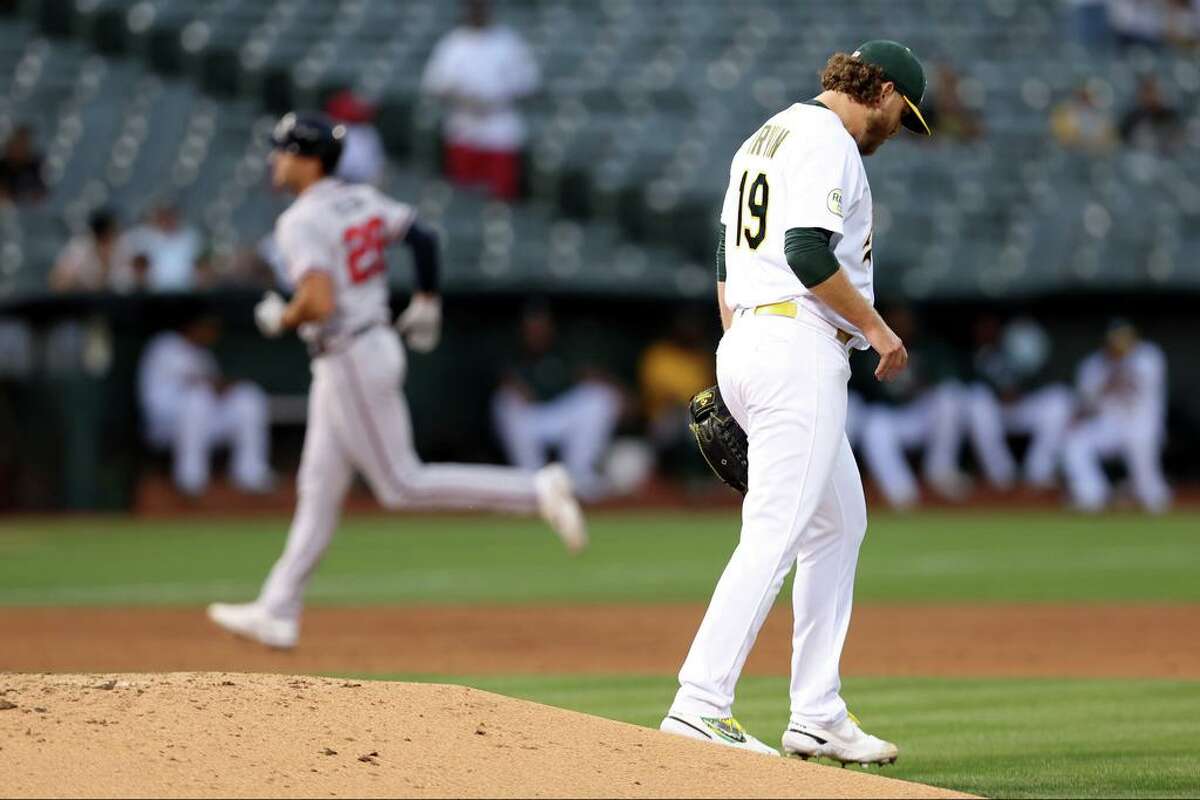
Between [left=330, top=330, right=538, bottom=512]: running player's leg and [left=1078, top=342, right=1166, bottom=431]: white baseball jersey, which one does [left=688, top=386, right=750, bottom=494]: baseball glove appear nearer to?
[left=330, top=330, right=538, bottom=512]: running player's leg

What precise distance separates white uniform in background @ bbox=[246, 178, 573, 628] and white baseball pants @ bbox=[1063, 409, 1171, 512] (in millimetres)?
11517

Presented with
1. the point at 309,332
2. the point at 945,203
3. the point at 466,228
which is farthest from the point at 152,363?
the point at 309,332

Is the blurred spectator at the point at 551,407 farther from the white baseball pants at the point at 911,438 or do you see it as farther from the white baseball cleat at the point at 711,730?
the white baseball cleat at the point at 711,730

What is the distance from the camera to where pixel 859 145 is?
5.19 m

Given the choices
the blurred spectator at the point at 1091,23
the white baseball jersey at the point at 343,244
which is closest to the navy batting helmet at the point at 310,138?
the white baseball jersey at the point at 343,244

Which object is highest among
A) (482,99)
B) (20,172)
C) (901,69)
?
(482,99)

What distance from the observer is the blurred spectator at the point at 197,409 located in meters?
17.4

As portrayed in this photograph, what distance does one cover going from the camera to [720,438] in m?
5.23

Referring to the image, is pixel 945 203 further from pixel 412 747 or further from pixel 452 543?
pixel 412 747

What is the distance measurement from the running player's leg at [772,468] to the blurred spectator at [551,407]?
1382 cm

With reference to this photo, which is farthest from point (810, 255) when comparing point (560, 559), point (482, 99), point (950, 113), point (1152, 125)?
point (1152, 125)

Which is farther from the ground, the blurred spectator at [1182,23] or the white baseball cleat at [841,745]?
the blurred spectator at [1182,23]

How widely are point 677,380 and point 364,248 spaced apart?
11.0 m

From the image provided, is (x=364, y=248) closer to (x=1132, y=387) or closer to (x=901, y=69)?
(x=901, y=69)
